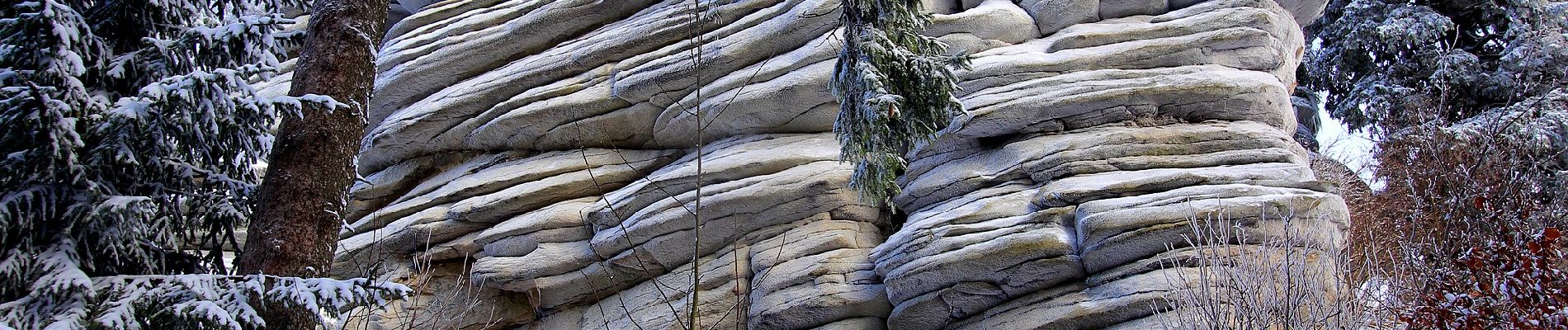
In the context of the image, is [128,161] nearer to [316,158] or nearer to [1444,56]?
[316,158]

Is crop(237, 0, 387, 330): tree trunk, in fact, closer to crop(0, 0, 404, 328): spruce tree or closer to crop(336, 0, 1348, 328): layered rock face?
crop(0, 0, 404, 328): spruce tree

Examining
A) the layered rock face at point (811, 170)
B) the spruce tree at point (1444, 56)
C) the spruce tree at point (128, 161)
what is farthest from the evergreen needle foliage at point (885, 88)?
the spruce tree at point (1444, 56)

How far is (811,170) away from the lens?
35.5 ft

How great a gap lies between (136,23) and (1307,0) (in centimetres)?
1168

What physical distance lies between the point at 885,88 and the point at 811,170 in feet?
6.06

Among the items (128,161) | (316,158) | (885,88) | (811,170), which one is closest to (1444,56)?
(811,170)

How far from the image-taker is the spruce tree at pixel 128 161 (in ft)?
18.7

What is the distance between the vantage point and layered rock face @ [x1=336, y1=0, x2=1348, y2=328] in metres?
8.77

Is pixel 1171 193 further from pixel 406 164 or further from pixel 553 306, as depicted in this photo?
pixel 406 164

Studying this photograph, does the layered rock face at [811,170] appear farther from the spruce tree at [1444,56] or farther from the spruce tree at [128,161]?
the spruce tree at [1444,56]

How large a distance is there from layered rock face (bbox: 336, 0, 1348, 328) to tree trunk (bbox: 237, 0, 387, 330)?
0.78 meters

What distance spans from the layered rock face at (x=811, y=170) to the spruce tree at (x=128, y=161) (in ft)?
3.64

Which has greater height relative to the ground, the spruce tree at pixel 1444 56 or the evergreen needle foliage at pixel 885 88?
the evergreen needle foliage at pixel 885 88

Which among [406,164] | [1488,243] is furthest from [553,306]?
[1488,243]
